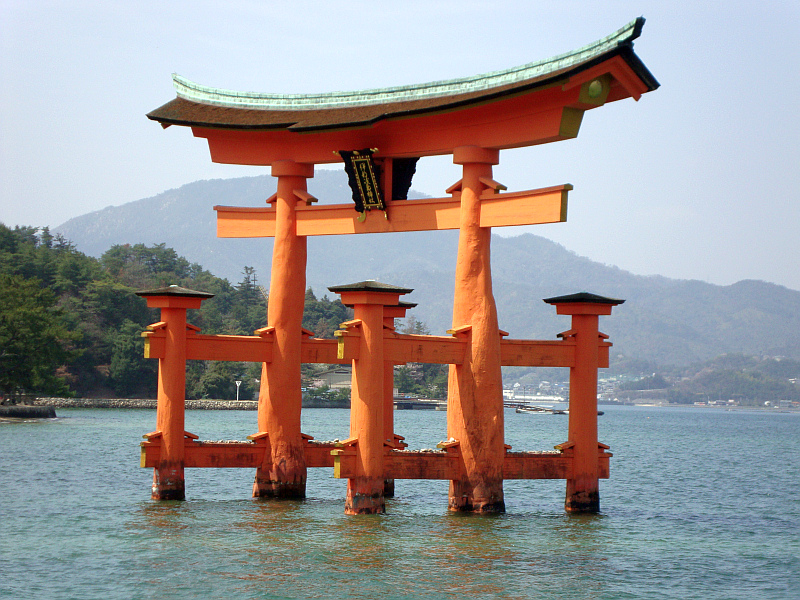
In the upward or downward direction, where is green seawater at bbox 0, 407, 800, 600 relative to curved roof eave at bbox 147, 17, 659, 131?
downward

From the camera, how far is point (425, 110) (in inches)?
700

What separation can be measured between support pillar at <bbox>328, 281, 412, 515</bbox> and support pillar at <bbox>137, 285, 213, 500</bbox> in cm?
339

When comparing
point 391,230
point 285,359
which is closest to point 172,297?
point 285,359

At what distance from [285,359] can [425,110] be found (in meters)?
5.72

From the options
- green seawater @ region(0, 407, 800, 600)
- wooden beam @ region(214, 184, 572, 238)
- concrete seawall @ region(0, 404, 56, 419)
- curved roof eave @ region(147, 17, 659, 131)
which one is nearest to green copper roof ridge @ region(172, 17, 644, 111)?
curved roof eave @ region(147, 17, 659, 131)

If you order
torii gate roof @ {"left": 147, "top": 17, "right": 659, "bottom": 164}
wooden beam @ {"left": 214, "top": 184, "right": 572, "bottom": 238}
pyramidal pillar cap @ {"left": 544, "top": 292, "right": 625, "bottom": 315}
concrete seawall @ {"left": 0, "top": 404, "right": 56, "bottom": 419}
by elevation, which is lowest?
concrete seawall @ {"left": 0, "top": 404, "right": 56, "bottom": 419}

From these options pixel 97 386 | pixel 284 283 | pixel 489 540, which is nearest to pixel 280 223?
pixel 284 283

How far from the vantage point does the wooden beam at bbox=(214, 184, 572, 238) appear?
1650cm

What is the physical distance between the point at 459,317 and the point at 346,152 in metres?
3.92

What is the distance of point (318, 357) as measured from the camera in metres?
20.2

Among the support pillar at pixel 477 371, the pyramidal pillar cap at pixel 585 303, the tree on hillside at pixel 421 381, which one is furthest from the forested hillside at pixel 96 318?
the pyramidal pillar cap at pixel 585 303

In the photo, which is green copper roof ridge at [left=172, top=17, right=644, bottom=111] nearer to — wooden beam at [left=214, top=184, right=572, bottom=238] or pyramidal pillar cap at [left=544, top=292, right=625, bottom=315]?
wooden beam at [left=214, top=184, right=572, bottom=238]

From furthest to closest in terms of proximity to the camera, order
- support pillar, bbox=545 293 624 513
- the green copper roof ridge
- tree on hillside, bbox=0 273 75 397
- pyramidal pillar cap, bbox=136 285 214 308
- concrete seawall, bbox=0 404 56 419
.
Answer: concrete seawall, bbox=0 404 56 419, tree on hillside, bbox=0 273 75 397, pyramidal pillar cap, bbox=136 285 214 308, support pillar, bbox=545 293 624 513, the green copper roof ridge

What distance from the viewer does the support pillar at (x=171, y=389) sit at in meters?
18.7
